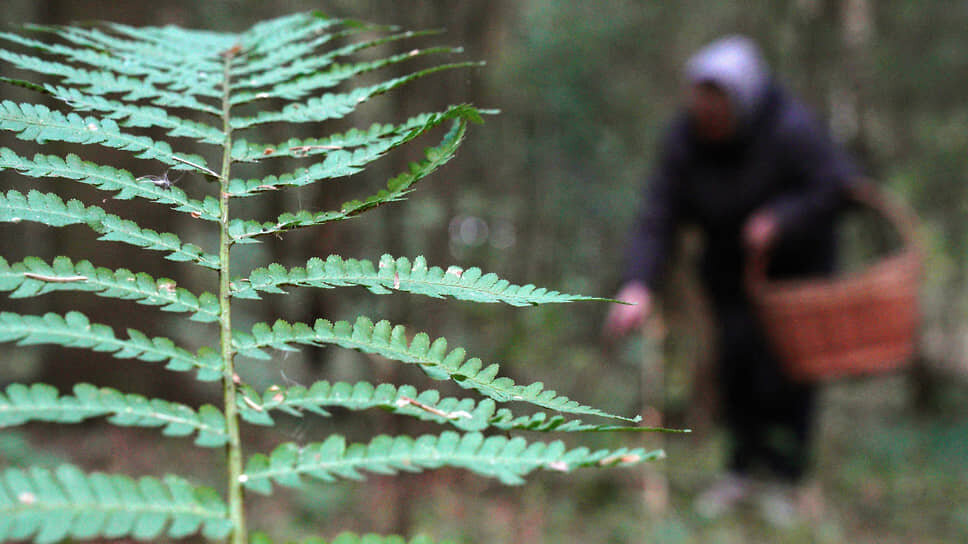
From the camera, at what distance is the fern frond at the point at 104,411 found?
65cm

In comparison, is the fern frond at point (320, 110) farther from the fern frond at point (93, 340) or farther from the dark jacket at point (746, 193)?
the dark jacket at point (746, 193)

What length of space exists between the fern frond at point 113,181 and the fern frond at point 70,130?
1.0 inches

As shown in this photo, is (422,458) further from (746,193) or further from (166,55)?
(746,193)

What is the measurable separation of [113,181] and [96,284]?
0.49ft

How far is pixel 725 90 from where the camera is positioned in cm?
388

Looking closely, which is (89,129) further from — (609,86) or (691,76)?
(609,86)

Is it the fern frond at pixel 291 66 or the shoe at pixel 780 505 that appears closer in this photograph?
the fern frond at pixel 291 66

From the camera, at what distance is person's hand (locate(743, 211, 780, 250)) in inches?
143

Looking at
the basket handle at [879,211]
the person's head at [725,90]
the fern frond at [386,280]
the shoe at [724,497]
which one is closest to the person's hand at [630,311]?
the basket handle at [879,211]

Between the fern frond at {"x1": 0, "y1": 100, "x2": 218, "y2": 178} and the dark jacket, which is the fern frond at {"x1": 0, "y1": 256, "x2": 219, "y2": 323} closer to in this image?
the fern frond at {"x1": 0, "y1": 100, "x2": 218, "y2": 178}

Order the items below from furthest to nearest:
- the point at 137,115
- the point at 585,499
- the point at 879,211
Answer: the point at 585,499 → the point at 879,211 → the point at 137,115

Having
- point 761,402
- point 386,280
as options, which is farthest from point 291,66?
point 761,402

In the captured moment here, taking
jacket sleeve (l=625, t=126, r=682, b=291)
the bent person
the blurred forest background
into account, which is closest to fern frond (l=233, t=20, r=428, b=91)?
the blurred forest background

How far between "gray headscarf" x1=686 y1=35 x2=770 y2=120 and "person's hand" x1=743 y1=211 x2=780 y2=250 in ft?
2.00
